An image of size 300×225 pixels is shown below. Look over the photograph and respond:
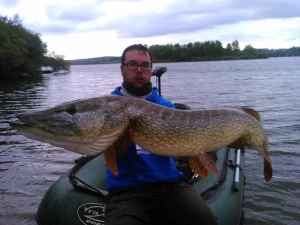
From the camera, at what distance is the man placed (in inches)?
102

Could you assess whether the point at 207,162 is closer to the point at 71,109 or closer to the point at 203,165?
the point at 203,165

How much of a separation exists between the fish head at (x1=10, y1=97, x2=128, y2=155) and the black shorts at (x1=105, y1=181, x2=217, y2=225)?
1.92ft

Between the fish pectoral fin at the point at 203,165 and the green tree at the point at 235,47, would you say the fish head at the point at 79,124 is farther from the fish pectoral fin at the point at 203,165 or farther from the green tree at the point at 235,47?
the green tree at the point at 235,47

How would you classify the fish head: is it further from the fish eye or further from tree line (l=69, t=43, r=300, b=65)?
tree line (l=69, t=43, r=300, b=65)

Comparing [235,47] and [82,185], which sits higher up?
[235,47]

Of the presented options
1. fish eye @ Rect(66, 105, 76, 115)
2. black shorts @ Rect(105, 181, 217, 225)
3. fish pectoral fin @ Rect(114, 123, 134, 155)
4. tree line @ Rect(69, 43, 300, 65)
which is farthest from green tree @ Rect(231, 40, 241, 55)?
fish eye @ Rect(66, 105, 76, 115)

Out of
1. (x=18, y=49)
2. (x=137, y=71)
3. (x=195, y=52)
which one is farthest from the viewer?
(x=195, y=52)

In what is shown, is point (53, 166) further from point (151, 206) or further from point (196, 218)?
point (196, 218)

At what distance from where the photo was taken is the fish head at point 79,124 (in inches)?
89.0

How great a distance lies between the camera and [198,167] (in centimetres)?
285

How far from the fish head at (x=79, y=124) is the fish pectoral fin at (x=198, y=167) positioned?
0.79m

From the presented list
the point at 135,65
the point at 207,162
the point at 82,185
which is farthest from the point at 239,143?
the point at 82,185

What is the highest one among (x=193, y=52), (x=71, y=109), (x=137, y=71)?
(x=193, y=52)

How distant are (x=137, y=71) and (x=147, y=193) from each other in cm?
125
